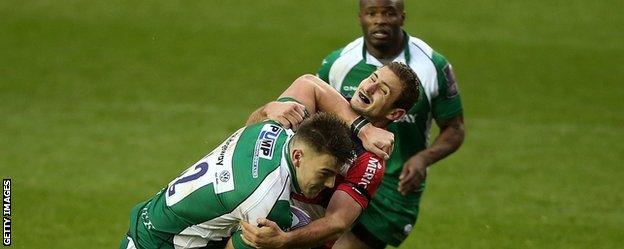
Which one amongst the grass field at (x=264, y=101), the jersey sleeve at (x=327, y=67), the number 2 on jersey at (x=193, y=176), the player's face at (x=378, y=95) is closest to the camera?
the number 2 on jersey at (x=193, y=176)

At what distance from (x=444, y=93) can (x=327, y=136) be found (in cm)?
322

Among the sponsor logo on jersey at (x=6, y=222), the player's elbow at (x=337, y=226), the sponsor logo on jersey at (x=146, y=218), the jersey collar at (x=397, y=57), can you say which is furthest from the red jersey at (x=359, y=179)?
the sponsor logo on jersey at (x=6, y=222)

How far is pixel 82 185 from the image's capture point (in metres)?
12.7

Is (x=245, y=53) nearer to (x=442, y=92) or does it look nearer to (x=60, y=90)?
(x=60, y=90)

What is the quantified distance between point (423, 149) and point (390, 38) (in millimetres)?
886

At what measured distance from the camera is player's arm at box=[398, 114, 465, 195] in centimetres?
883

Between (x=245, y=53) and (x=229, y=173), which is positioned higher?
(x=245, y=53)

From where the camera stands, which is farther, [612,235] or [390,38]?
[612,235]

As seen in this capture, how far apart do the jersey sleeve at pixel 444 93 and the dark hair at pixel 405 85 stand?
2.17 meters

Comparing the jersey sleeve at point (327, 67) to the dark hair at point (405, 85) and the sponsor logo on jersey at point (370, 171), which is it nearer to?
the dark hair at point (405, 85)

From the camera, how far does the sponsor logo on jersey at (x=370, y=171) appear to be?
6.48 m

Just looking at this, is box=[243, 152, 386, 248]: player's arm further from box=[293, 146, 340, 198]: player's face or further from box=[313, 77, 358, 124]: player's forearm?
box=[313, 77, 358, 124]: player's forearm

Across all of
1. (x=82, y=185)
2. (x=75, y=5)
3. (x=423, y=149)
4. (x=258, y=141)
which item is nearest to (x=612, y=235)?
(x=423, y=149)

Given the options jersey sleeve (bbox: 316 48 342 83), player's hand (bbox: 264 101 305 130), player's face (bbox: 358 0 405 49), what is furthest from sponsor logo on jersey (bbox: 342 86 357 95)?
player's hand (bbox: 264 101 305 130)
